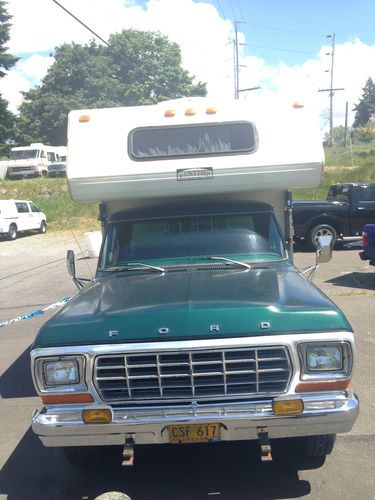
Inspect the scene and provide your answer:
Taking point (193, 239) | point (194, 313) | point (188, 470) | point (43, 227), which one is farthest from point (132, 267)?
A: point (43, 227)

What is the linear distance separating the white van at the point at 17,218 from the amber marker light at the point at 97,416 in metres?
22.7

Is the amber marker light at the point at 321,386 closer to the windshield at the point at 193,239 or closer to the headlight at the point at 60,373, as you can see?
the headlight at the point at 60,373

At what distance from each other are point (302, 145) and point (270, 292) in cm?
212

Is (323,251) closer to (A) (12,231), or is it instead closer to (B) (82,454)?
(B) (82,454)

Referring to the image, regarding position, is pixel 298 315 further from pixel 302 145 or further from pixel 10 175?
pixel 10 175

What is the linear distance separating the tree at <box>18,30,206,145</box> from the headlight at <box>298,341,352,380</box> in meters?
57.9

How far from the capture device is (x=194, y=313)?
3734 millimetres

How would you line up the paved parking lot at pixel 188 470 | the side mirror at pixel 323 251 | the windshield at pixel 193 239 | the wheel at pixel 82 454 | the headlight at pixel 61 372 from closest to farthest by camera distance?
the headlight at pixel 61 372
the paved parking lot at pixel 188 470
the wheel at pixel 82 454
the windshield at pixel 193 239
the side mirror at pixel 323 251

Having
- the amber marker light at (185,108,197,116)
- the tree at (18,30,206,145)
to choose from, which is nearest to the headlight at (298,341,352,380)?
the amber marker light at (185,108,197,116)

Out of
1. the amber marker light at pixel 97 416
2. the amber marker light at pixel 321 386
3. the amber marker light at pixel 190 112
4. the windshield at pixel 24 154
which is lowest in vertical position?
the amber marker light at pixel 97 416

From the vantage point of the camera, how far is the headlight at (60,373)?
3.68 m

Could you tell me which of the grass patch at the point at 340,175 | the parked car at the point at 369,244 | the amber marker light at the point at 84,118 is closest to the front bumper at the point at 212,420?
the amber marker light at the point at 84,118

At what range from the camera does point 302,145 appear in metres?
5.67

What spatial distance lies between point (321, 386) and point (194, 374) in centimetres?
82
